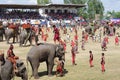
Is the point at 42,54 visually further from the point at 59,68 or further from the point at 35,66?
the point at 59,68

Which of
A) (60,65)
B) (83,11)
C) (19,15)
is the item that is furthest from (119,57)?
(83,11)

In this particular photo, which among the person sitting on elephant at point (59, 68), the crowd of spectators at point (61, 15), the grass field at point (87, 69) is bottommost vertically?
the grass field at point (87, 69)

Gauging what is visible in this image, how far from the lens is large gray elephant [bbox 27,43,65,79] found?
18.7 meters

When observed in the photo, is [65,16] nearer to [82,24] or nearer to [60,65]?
[82,24]

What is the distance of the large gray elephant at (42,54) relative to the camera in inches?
734

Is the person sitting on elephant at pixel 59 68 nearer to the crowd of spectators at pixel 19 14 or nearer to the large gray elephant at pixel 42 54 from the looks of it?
the large gray elephant at pixel 42 54

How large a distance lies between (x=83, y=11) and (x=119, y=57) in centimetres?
9232

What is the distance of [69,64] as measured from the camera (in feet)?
76.0

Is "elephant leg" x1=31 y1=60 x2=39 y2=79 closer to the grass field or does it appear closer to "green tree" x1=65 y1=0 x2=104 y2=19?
the grass field

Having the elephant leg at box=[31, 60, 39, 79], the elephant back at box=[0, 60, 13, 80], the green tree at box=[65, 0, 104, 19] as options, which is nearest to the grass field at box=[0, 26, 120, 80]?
the elephant leg at box=[31, 60, 39, 79]

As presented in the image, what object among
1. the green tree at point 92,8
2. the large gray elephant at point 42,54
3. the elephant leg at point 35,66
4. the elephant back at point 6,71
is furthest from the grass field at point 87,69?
the green tree at point 92,8

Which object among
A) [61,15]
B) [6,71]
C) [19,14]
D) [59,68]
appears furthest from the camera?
[61,15]

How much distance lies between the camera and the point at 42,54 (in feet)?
62.1

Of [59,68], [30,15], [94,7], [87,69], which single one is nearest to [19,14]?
[30,15]
